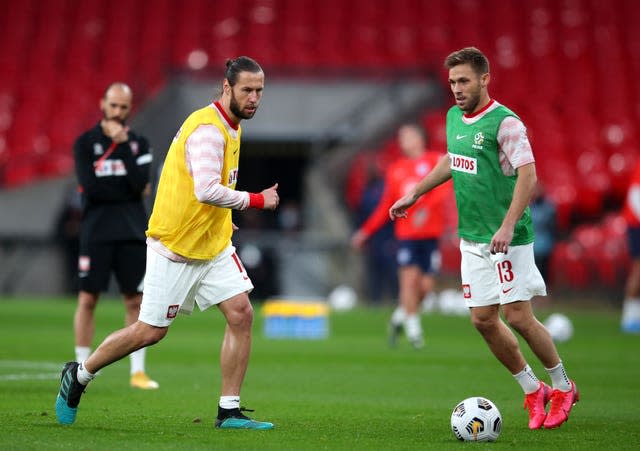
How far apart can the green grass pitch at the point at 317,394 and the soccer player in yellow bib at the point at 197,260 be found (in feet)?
1.04

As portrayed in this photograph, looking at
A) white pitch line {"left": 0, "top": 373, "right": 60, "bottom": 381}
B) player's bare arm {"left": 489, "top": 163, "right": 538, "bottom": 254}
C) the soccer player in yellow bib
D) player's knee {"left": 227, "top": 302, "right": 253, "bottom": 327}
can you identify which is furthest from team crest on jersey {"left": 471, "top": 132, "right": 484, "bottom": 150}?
white pitch line {"left": 0, "top": 373, "right": 60, "bottom": 381}

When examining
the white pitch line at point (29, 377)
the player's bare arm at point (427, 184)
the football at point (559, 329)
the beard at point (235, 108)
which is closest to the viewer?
the beard at point (235, 108)

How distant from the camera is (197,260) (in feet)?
25.5

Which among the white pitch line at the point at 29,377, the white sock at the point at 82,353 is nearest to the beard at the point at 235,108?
the white sock at the point at 82,353

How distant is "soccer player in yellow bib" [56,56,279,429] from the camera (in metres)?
7.60

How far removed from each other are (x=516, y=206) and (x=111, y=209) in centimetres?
404

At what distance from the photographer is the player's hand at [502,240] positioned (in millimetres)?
7602

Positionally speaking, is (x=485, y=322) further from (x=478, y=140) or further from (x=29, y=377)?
(x=29, y=377)

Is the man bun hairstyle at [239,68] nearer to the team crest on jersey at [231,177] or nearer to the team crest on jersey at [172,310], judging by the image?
the team crest on jersey at [231,177]

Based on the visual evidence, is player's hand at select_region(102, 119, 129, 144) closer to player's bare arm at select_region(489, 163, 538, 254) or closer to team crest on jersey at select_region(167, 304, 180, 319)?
team crest on jersey at select_region(167, 304, 180, 319)

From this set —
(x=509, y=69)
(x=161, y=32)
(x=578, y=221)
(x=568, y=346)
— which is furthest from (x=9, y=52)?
(x=568, y=346)

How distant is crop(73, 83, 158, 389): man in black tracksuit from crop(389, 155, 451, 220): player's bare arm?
271 cm

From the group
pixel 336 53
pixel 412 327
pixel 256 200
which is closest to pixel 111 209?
pixel 256 200

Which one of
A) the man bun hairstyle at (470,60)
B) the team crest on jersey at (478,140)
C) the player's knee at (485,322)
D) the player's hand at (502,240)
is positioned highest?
the man bun hairstyle at (470,60)
